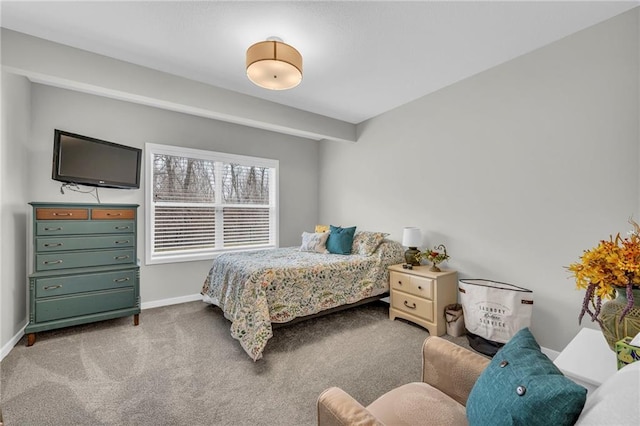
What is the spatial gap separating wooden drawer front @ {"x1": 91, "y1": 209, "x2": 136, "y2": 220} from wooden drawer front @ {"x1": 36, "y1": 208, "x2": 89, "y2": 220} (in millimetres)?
72

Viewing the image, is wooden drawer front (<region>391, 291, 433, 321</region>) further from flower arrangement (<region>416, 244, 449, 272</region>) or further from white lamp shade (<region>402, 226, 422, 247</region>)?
white lamp shade (<region>402, 226, 422, 247</region>)

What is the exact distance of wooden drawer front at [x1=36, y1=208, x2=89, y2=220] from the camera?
2.61m

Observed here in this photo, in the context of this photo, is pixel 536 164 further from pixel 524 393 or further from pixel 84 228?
pixel 84 228

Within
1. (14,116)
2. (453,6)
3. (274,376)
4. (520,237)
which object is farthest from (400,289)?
Answer: (14,116)

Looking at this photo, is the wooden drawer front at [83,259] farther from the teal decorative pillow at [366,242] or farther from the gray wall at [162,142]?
the teal decorative pillow at [366,242]

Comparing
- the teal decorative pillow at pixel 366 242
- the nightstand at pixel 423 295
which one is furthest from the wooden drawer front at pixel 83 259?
the nightstand at pixel 423 295

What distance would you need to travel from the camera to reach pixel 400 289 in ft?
10.6

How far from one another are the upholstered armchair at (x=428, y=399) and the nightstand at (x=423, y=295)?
164cm

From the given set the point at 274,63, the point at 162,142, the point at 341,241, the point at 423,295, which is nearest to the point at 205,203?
the point at 162,142

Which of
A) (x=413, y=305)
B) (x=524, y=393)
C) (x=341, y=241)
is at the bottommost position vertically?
(x=413, y=305)

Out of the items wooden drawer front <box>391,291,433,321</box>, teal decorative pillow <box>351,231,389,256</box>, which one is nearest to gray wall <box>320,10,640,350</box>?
teal decorative pillow <box>351,231,389,256</box>

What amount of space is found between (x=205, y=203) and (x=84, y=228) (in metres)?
1.51

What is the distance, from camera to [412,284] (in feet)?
10.1

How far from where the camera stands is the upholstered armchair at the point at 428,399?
992 millimetres
